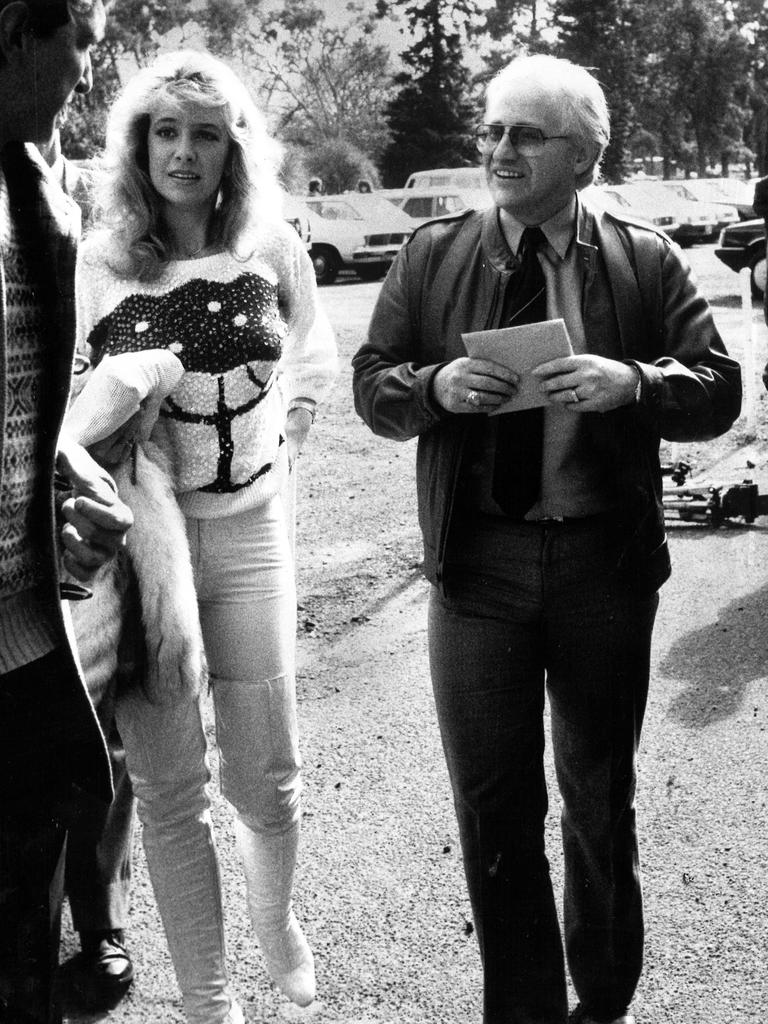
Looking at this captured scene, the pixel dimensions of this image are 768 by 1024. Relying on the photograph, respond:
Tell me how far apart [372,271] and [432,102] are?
2493 cm

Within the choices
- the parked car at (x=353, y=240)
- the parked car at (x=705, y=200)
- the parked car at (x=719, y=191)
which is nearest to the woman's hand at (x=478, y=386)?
the parked car at (x=353, y=240)

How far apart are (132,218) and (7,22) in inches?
60.7

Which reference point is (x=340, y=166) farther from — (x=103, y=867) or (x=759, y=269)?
(x=103, y=867)

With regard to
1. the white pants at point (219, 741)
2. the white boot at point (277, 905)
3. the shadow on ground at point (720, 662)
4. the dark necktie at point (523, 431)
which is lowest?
the shadow on ground at point (720, 662)

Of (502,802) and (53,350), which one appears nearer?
(53,350)

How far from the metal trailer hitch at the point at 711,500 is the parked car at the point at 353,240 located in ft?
59.3

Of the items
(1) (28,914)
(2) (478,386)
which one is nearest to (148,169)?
(2) (478,386)

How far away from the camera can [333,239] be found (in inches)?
996

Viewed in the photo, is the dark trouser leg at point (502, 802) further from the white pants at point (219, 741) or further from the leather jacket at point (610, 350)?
the white pants at point (219, 741)

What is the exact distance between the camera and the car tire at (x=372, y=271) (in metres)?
25.5

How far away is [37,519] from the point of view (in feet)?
5.88

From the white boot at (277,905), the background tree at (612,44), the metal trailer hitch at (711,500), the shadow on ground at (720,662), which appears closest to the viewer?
the white boot at (277,905)

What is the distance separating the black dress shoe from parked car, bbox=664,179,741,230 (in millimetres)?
31478

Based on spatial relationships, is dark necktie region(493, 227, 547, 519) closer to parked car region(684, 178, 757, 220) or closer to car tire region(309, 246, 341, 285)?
car tire region(309, 246, 341, 285)
